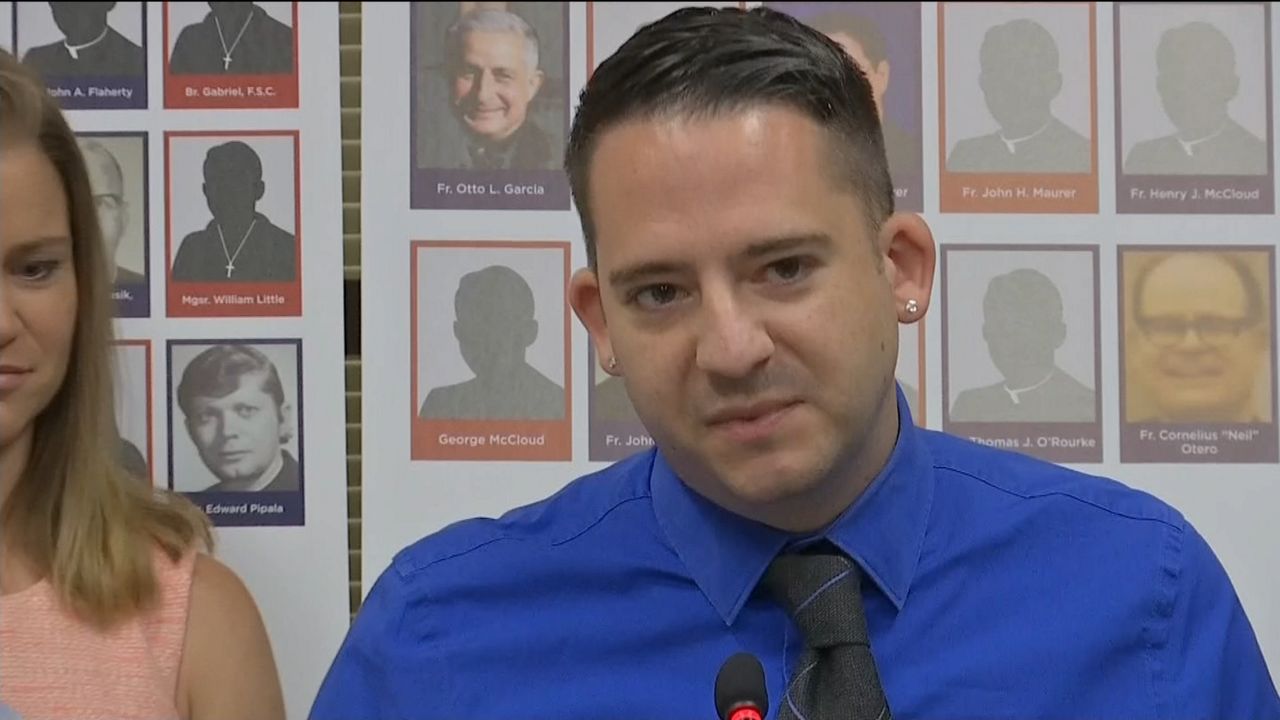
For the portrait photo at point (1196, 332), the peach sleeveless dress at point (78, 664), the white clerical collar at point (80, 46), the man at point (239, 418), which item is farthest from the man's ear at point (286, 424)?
the portrait photo at point (1196, 332)

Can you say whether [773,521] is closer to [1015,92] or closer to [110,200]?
[1015,92]

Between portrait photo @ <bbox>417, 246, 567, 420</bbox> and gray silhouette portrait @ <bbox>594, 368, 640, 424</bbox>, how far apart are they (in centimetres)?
4

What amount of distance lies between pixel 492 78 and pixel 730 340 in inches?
27.9

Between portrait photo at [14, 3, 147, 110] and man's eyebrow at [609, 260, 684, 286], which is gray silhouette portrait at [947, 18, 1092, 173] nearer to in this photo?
man's eyebrow at [609, 260, 684, 286]

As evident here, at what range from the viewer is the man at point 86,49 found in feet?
5.26

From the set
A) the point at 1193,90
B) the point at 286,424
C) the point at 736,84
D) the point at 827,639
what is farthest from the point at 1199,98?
the point at 286,424

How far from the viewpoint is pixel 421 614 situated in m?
1.27

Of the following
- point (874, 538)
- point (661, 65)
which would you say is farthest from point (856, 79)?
point (874, 538)

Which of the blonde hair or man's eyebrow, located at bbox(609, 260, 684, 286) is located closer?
man's eyebrow, located at bbox(609, 260, 684, 286)

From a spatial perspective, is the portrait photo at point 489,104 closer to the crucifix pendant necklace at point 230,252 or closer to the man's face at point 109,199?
the crucifix pendant necklace at point 230,252

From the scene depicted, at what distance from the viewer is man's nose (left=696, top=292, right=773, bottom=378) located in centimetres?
102

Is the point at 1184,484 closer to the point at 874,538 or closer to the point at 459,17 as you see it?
the point at 874,538

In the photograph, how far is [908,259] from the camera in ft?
3.83

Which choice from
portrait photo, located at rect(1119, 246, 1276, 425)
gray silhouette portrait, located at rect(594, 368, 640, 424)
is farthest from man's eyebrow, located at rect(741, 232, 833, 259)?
portrait photo, located at rect(1119, 246, 1276, 425)
